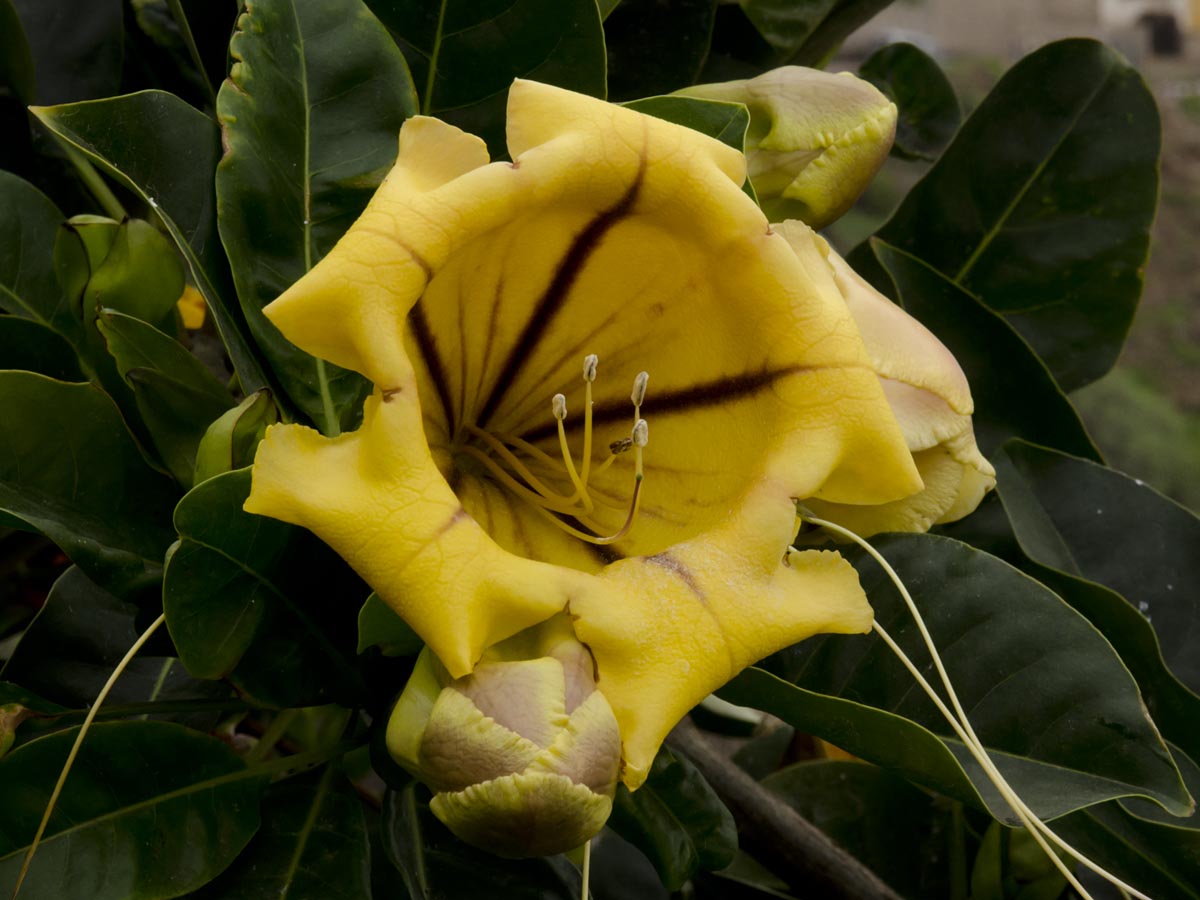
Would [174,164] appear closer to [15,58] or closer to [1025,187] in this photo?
[15,58]

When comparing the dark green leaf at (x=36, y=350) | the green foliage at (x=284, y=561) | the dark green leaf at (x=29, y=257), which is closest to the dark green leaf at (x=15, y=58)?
the green foliage at (x=284, y=561)

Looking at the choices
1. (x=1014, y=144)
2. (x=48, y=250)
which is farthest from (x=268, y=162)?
(x=1014, y=144)

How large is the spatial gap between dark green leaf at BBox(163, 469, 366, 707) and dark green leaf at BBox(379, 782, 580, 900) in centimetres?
9

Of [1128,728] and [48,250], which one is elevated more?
[48,250]

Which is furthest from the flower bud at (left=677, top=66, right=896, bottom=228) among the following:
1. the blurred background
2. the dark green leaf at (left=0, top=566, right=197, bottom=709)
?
the blurred background

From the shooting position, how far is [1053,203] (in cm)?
115

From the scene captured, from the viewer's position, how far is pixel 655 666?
24.1 inches

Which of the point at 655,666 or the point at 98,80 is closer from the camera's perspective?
the point at 655,666

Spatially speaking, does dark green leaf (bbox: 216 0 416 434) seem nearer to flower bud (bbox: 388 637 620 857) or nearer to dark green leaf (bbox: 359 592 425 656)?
dark green leaf (bbox: 359 592 425 656)

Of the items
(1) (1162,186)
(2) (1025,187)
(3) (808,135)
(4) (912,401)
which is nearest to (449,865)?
(4) (912,401)

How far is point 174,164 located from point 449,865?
459 millimetres

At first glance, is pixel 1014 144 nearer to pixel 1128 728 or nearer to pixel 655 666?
pixel 1128 728

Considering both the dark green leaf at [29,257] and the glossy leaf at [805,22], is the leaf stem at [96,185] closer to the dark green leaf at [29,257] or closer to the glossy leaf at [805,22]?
the dark green leaf at [29,257]

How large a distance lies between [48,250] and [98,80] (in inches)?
6.4
